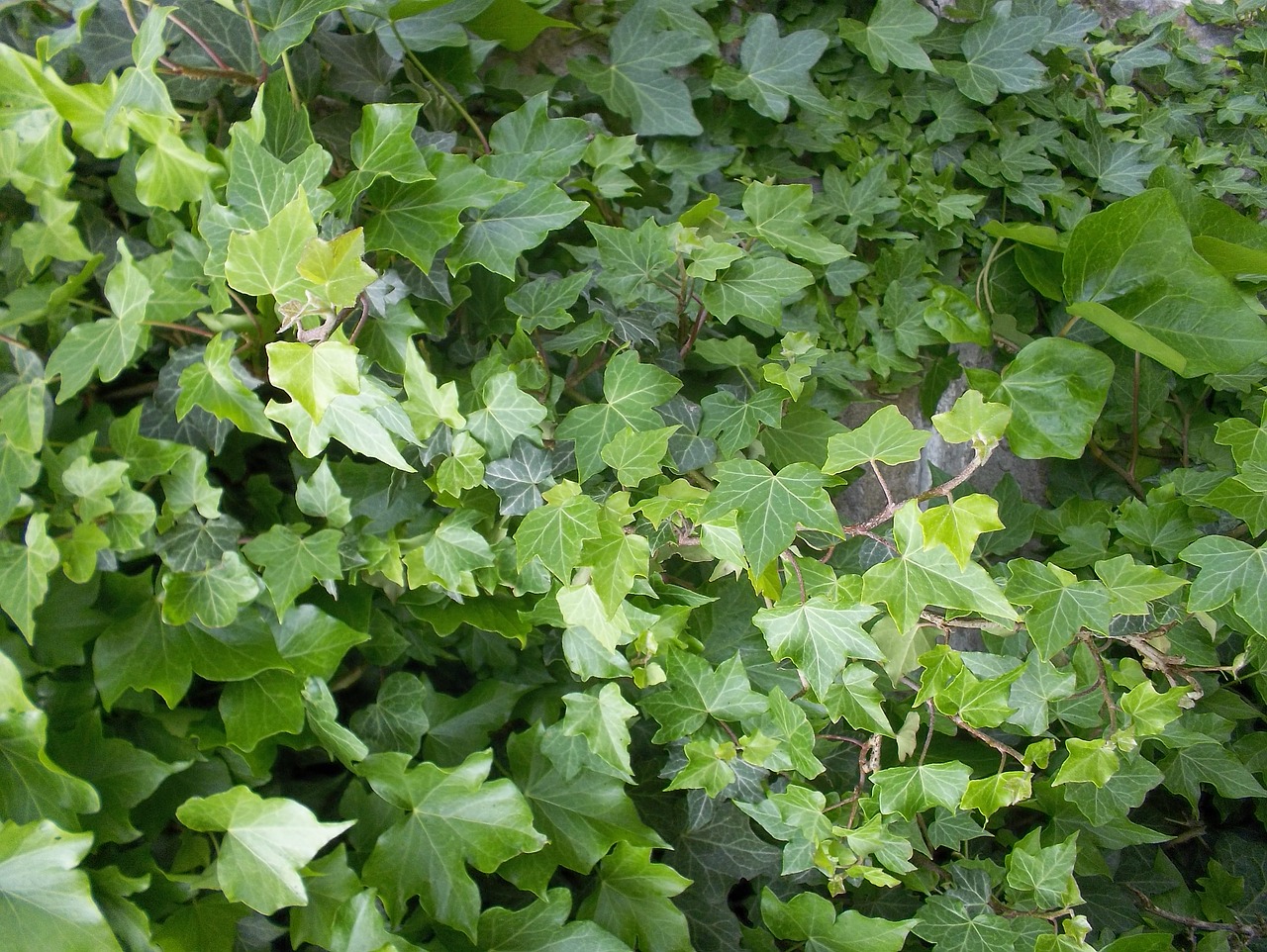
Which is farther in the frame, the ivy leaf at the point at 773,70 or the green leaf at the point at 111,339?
the ivy leaf at the point at 773,70

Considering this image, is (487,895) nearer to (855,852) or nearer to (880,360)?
(855,852)

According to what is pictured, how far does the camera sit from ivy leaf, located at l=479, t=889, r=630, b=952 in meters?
0.86

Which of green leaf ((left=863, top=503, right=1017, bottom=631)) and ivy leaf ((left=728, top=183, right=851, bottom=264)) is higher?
ivy leaf ((left=728, top=183, right=851, bottom=264))

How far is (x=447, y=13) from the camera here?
934 millimetres

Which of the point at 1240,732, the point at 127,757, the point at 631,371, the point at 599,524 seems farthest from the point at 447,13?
the point at 1240,732

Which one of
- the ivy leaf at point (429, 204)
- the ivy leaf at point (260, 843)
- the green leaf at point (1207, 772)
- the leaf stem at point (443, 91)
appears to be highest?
the leaf stem at point (443, 91)

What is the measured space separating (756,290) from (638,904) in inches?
26.6

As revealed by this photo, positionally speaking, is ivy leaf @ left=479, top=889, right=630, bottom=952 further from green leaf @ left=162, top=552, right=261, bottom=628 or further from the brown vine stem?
the brown vine stem

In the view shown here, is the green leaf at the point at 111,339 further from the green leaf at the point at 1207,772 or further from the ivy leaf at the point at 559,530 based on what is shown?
the green leaf at the point at 1207,772

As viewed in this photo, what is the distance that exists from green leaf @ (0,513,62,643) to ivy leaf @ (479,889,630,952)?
0.53 m

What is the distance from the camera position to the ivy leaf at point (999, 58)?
46.4 inches

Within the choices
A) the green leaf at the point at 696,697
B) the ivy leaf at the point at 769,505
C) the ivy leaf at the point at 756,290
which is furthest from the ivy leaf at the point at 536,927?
the ivy leaf at the point at 756,290

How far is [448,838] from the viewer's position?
86cm

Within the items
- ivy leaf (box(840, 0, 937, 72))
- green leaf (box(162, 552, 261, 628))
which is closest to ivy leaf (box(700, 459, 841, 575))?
green leaf (box(162, 552, 261, 628))
